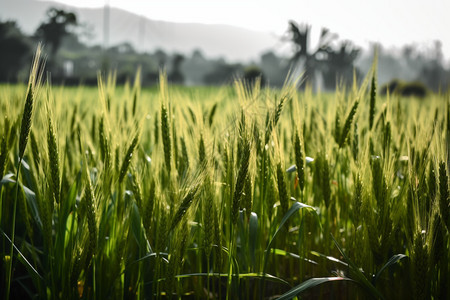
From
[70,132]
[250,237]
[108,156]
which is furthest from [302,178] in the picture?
[70,132]

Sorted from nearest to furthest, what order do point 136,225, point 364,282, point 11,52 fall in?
point 364,282 < point 136,225 < point 11,52

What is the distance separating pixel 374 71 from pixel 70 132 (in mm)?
1183

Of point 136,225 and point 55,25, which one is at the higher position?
point 55,25

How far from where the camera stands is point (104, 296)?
1.02 meters

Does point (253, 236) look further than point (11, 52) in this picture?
No

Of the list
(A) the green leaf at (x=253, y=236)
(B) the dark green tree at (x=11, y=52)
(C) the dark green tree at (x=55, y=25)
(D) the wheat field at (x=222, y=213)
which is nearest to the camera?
(D) the wheat field at (x=222, y=213)

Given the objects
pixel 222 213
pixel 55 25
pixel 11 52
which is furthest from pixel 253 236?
pixel 55 25

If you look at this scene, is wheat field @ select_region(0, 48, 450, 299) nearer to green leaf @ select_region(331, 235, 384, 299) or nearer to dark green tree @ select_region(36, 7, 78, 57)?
green leaf @ select_region(331, 235, 384, 299)

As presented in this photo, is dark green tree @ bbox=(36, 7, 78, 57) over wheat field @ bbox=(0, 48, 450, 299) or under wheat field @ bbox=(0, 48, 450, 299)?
over

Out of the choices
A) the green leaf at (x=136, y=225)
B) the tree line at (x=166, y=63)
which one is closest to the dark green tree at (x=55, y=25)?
the tree line at (x=166, y=63)

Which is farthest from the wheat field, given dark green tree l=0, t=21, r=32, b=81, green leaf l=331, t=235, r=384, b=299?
dark green tree l=0, t=21, r=32, b=81

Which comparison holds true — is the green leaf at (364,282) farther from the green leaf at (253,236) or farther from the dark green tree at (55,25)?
the dark green tree at (55,25)

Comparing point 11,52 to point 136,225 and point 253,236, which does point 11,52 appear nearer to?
point 136,225

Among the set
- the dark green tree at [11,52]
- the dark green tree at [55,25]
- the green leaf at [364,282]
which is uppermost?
the dark green tree at [55,25]
